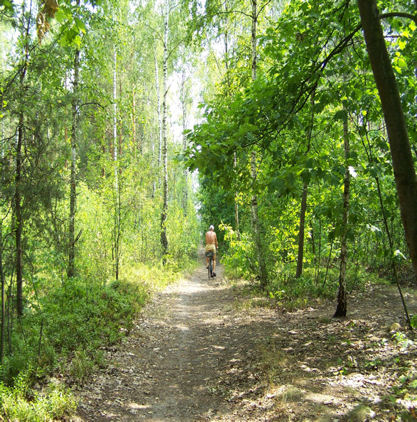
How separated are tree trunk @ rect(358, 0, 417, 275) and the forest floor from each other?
5.47ft

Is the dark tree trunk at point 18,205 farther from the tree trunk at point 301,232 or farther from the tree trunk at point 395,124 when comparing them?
the tree trunk at point 301,232

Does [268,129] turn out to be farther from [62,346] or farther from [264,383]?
[62,346]

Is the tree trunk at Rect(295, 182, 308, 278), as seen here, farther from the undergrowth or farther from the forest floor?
the undergrowth

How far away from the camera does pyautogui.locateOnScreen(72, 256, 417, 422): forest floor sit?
3.25 m

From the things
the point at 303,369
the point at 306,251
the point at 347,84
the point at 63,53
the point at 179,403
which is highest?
the point at 63,53

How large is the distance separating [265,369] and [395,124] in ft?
11.6

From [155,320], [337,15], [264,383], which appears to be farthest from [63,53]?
[264,383]

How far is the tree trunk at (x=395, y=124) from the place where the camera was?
2268mm

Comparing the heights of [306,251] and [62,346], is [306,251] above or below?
above

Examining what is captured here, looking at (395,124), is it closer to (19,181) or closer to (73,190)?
(19,181)

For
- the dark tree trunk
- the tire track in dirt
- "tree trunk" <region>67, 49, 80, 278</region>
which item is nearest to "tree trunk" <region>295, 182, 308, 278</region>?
the tire track in dirt

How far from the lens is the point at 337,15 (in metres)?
4.38

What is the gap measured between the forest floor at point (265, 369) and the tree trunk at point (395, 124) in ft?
5.47

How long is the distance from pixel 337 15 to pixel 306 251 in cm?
687
